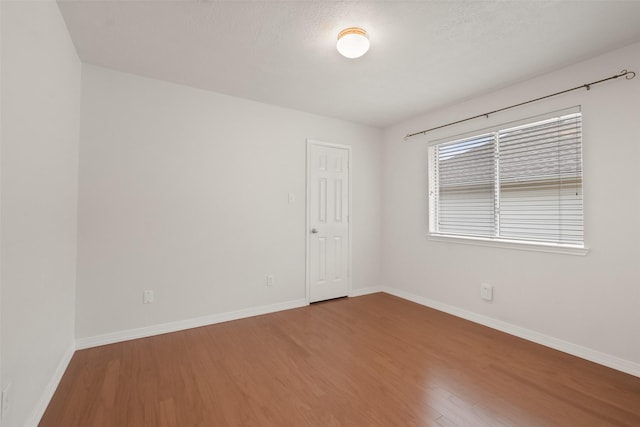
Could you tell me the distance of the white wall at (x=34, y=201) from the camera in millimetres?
1264

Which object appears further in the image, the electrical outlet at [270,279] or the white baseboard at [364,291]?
the white baseboard at [364,291]

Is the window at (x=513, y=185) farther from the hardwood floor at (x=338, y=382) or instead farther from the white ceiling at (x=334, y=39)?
the hardwood floor at (x=338, y=382)

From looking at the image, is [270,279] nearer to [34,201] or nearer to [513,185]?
[34,201]

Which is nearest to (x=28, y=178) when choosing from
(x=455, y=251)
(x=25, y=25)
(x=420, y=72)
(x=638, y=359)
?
(x=25, y=25)

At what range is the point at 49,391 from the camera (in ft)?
5.92

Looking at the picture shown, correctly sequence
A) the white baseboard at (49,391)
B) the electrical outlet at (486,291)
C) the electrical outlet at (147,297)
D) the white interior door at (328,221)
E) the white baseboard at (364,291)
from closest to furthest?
the white baseboard at (49,391) < the electrical outlet at (147,297) < the electrical outlet at (486,291) < the white interior door at (328,221) < the white baseboard at (364,291)

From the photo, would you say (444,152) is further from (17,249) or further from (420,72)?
(17,249)

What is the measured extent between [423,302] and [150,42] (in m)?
Result: 4.03

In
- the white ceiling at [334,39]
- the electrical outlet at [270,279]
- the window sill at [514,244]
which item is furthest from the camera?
the electrical outlet at [270,279]

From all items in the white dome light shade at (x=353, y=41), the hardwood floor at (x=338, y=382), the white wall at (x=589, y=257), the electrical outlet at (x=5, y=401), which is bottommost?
the hardwood floor at (x=338, y=382)

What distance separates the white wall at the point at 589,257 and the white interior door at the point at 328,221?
4.54ft

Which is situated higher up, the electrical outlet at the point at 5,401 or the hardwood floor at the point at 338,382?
the electrical outlet at the point at 5,401

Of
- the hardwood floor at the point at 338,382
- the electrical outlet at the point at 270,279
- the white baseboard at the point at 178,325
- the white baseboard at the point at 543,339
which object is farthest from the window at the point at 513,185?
the white baseboard at the point at 178,325

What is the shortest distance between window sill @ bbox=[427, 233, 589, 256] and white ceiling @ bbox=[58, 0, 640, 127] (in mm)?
1503
